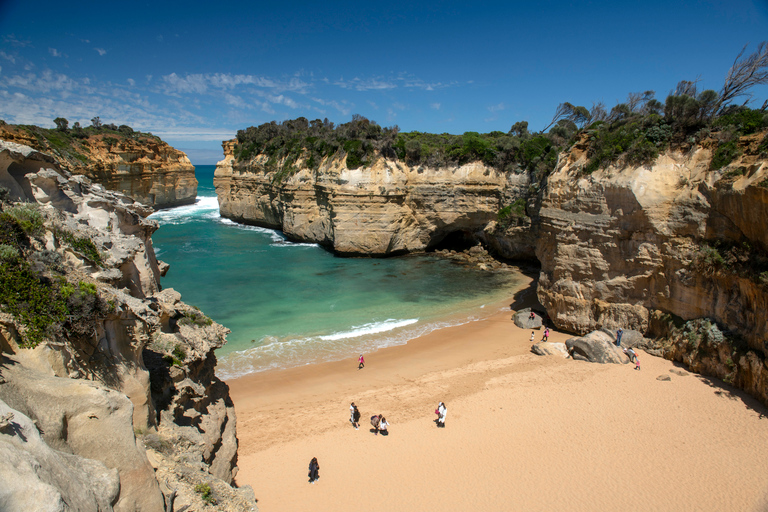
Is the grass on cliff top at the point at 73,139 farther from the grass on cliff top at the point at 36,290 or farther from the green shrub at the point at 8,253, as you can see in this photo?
the green shrub at the point at 8,253

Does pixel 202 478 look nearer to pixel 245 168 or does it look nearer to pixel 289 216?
pixel 289 216

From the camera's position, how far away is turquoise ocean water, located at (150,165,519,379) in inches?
643

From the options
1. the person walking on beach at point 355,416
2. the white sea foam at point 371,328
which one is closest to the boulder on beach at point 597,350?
the white sea foam at point 371,328

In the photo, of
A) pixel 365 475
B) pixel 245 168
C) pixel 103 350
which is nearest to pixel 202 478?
pixel 103 350

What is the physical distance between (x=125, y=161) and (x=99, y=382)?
42.8 m

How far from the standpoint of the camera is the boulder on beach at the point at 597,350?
526 inches

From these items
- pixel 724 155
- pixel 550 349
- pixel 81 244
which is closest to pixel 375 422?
pixel 550 349

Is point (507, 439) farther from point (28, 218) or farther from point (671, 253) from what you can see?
point (28, 218)

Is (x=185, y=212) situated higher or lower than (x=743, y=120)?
lower

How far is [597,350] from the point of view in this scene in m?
13.6

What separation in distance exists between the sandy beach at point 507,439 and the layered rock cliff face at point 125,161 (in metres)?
27.2

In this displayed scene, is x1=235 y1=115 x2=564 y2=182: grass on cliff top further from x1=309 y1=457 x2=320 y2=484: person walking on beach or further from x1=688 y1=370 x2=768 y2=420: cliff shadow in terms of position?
x1=309 y1=457 x2=320 y2=484: person walking on beach

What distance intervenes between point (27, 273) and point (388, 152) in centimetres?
2630

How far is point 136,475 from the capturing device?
4.75 m
